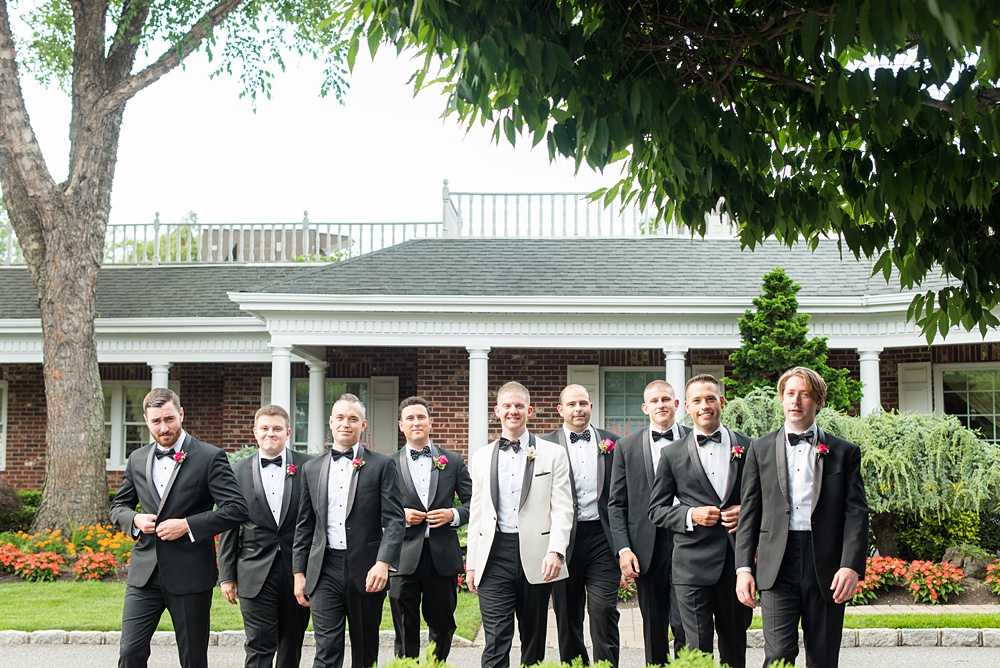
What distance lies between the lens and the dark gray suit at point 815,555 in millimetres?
5156

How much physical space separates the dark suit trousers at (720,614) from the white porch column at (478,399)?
977 centimetres

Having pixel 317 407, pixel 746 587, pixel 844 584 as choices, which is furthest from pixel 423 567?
pixel 317 407

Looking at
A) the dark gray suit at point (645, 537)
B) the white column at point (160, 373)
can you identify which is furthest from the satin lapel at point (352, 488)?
the white column at point (160, 373)

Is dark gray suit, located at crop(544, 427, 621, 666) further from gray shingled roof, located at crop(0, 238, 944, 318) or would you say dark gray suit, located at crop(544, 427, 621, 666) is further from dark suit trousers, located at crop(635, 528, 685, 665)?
gray shingled roof, located at crop(0, 238, 944, 318)

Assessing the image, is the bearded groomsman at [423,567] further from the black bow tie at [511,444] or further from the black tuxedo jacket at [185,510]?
the black tuxedo jacket at [185,510]

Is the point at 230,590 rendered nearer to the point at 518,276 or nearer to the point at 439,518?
the point at 439,518

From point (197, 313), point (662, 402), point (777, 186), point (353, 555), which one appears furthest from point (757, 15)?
point (197, 313)

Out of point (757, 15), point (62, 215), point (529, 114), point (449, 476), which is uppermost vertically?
point (62, 215)

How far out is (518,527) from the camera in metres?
6.17

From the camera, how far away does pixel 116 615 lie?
9.50 meters

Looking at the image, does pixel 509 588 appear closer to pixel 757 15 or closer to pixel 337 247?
pixel 757 15

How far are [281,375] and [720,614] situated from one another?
10790 mm

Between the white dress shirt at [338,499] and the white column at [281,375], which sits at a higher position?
the white column at [281,375]

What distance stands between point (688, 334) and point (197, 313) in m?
8.75
